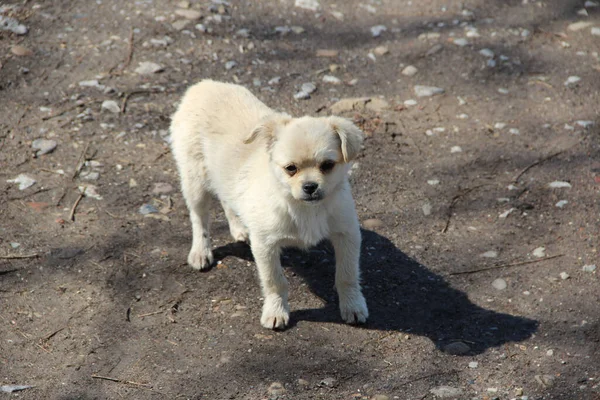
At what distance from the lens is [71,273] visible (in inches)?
189

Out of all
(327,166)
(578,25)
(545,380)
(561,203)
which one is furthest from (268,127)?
(578,25)

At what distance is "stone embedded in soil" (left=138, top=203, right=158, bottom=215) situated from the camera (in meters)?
5.42

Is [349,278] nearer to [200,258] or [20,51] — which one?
[200,258]

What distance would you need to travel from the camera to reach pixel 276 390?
3.92 m

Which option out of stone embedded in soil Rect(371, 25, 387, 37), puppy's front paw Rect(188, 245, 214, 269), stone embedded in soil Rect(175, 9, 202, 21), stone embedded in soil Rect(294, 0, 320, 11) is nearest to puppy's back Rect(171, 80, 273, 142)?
puppy's front paw Rect(188, 245, 214, 269)

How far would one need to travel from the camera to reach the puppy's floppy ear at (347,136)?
159 inches

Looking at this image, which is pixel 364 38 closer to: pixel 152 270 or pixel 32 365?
pixel 152 270

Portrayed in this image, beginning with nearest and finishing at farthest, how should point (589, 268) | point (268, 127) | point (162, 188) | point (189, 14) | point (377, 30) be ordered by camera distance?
point (268, 127)
point (589, 268)
point (162, 188)
point (189, 14)
point (377, 30)

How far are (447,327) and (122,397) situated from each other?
1906mm

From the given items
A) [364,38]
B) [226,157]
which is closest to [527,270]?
[226,157]

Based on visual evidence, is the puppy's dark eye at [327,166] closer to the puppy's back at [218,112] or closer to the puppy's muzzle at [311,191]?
the puppy's muzzle at [311,191]

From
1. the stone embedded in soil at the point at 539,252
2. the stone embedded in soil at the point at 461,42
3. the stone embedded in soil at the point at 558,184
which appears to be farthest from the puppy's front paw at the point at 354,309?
the stone embedded in soil at the point at 461,42

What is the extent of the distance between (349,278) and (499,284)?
3.40 feet

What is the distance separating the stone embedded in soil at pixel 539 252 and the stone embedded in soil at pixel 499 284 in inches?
14.7
